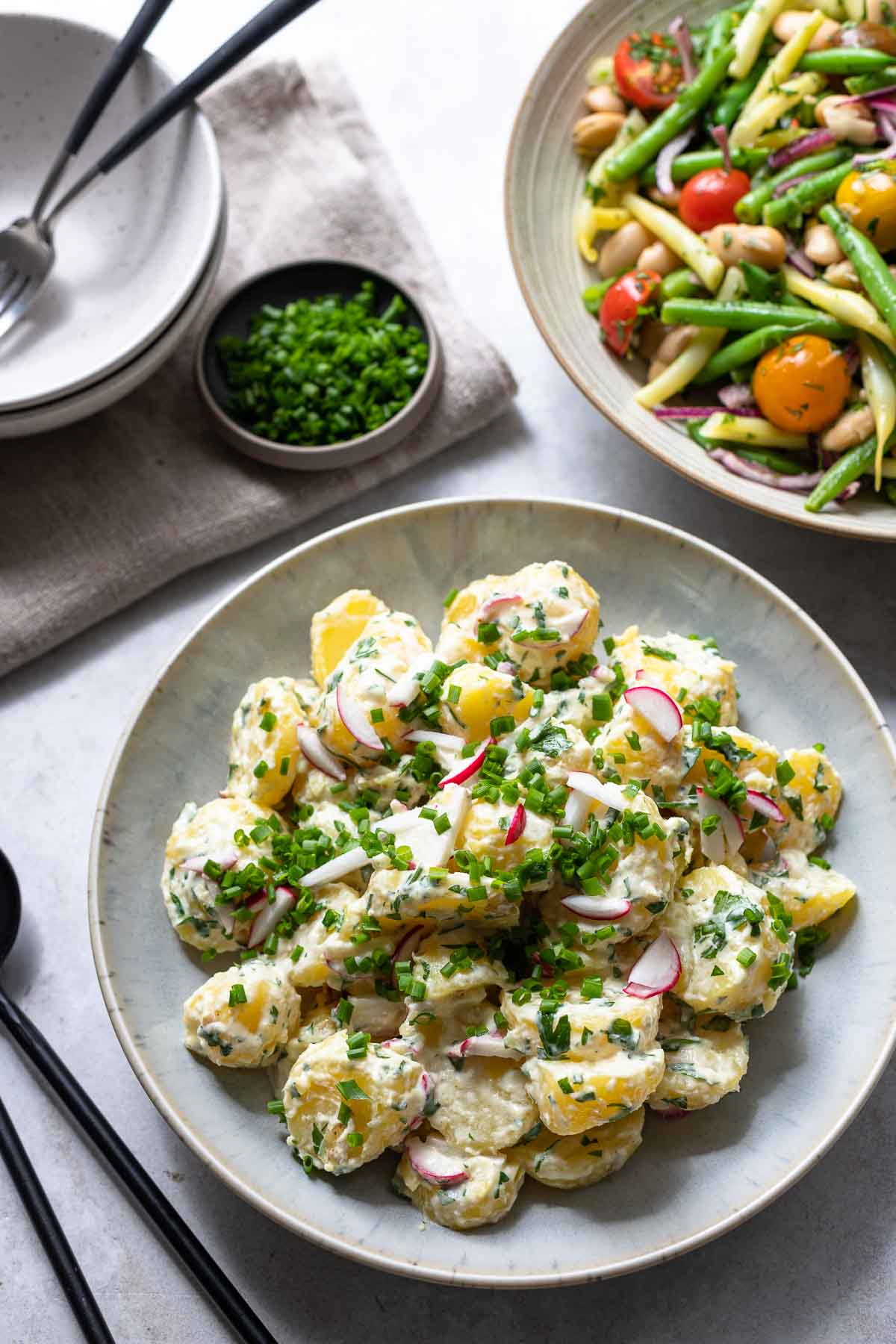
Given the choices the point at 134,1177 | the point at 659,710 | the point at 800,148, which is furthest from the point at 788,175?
the point at 134,1177

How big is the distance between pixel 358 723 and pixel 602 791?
0.46 meters

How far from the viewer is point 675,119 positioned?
2.91 meters

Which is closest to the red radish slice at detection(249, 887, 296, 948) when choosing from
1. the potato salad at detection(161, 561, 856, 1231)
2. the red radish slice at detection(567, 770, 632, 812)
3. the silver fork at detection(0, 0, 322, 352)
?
the potato salad at detection(161, 561, 856, 1231)

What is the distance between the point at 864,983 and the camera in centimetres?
224

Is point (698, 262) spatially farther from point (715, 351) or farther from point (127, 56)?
point (127, 56)

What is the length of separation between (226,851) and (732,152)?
1956 millimetres

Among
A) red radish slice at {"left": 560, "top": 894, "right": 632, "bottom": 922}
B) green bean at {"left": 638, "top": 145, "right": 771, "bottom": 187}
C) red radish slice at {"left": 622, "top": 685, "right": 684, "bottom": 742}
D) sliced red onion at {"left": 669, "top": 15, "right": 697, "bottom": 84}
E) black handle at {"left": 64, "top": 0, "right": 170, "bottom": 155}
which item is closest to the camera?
red radish slice at {"left": 560, "top": 894, "right": 632, "bottom": 922}

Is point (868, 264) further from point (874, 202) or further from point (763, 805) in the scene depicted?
point (763, 805)

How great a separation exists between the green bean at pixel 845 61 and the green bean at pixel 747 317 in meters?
0.57

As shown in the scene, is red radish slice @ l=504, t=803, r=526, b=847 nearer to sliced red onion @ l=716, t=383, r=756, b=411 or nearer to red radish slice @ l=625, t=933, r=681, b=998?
red radish slice @ l=625, t=933, r=681, b=998

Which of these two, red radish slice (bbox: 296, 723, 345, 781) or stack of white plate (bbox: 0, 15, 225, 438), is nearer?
red radish slice (bbox: 296, 723, 345, 781)

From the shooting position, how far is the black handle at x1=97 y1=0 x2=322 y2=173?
2674 millimetres

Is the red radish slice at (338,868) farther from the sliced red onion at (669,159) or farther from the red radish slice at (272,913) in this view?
the sliced red onion at (669,159)

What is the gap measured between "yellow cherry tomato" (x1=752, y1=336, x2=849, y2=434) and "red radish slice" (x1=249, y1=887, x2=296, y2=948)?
4.82ft
